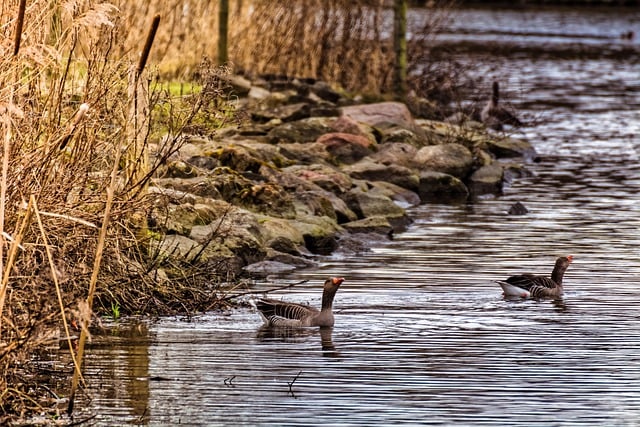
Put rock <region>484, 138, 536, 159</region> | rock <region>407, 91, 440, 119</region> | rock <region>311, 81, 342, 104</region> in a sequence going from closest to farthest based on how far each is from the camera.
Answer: rock <region>484, 138, 536, 159</region>
rock <region>311, 81, 342, 104</region>
rock <region>407, 91, 440, 119</region>

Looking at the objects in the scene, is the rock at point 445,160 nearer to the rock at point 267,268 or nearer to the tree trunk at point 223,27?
the tree trunk at point 223,27

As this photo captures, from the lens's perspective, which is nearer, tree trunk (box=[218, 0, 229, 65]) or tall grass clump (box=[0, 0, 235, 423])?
tall grass clump (box=[0, 0, 235, 423])

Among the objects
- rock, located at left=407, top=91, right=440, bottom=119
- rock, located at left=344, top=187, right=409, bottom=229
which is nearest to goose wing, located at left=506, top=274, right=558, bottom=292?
rock, located at left=344, top=187, right=409, bottom=229

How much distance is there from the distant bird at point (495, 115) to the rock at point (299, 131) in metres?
5.42

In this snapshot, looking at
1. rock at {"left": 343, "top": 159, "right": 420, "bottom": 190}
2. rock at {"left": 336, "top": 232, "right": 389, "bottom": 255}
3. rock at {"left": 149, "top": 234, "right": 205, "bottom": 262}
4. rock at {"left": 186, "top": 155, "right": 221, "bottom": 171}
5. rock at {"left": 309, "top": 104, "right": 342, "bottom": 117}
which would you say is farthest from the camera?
rock at {"left": 309, "top": 104, "right": 342, "bottom": 117}

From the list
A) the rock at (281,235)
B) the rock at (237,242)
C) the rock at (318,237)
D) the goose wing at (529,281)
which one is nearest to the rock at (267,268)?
the rock at (237,242)

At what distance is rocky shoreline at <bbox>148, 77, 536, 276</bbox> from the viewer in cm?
1708

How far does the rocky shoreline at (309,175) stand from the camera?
672 inches

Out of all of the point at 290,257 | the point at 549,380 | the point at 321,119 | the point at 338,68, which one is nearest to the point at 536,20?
the point at 338,68

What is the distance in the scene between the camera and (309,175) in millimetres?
21984

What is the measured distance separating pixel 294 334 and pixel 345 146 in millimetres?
11779

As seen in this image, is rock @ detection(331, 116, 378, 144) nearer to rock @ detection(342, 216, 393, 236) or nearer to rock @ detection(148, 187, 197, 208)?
rock @ detection(342, 216, 393, 236)

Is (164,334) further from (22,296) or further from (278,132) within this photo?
(278,132)

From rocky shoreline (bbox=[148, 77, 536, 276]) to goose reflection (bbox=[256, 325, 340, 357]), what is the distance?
4.26 feet
